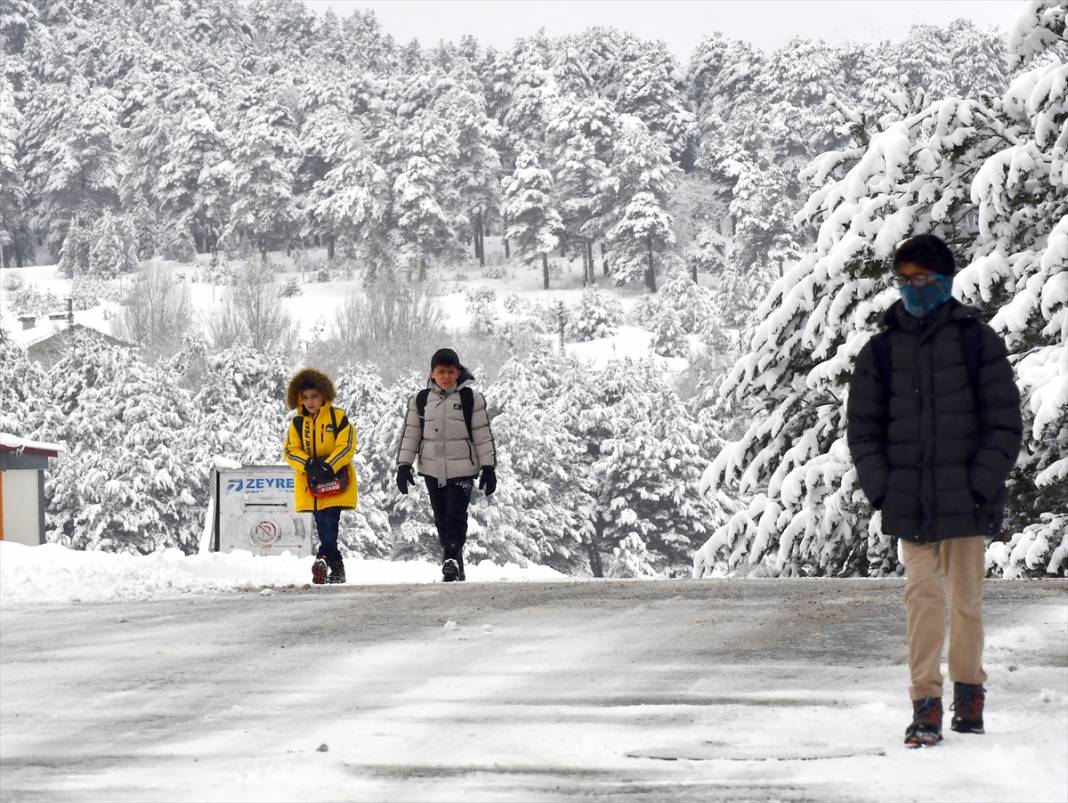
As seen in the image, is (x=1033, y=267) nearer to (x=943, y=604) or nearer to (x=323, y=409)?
(x=323, y=409)

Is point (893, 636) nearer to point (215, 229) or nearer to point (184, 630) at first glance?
point (184, 630)

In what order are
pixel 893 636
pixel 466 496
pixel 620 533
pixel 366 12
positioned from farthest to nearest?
pixel 366 12, pixel 620 533, pixel 466 496, pixel 893 636

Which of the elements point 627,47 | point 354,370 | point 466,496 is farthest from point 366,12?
point 466,496

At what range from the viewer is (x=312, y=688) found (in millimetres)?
7902

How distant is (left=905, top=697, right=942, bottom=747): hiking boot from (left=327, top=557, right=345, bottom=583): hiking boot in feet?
25.6

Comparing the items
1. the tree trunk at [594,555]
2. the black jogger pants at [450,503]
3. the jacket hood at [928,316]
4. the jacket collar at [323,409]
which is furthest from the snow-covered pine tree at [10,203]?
the jacket hood at [928,316]

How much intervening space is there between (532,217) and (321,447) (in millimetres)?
109500

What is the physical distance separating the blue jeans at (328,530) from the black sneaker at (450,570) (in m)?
0.80

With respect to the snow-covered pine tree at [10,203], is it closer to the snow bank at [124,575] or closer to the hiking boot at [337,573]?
the snow bank at [124,575]

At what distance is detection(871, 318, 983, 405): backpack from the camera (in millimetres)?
6023

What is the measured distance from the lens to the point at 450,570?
13.3m

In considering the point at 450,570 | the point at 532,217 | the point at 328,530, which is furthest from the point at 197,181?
the point at 450,570

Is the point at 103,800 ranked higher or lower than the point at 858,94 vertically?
lower

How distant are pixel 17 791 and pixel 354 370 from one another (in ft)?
185
